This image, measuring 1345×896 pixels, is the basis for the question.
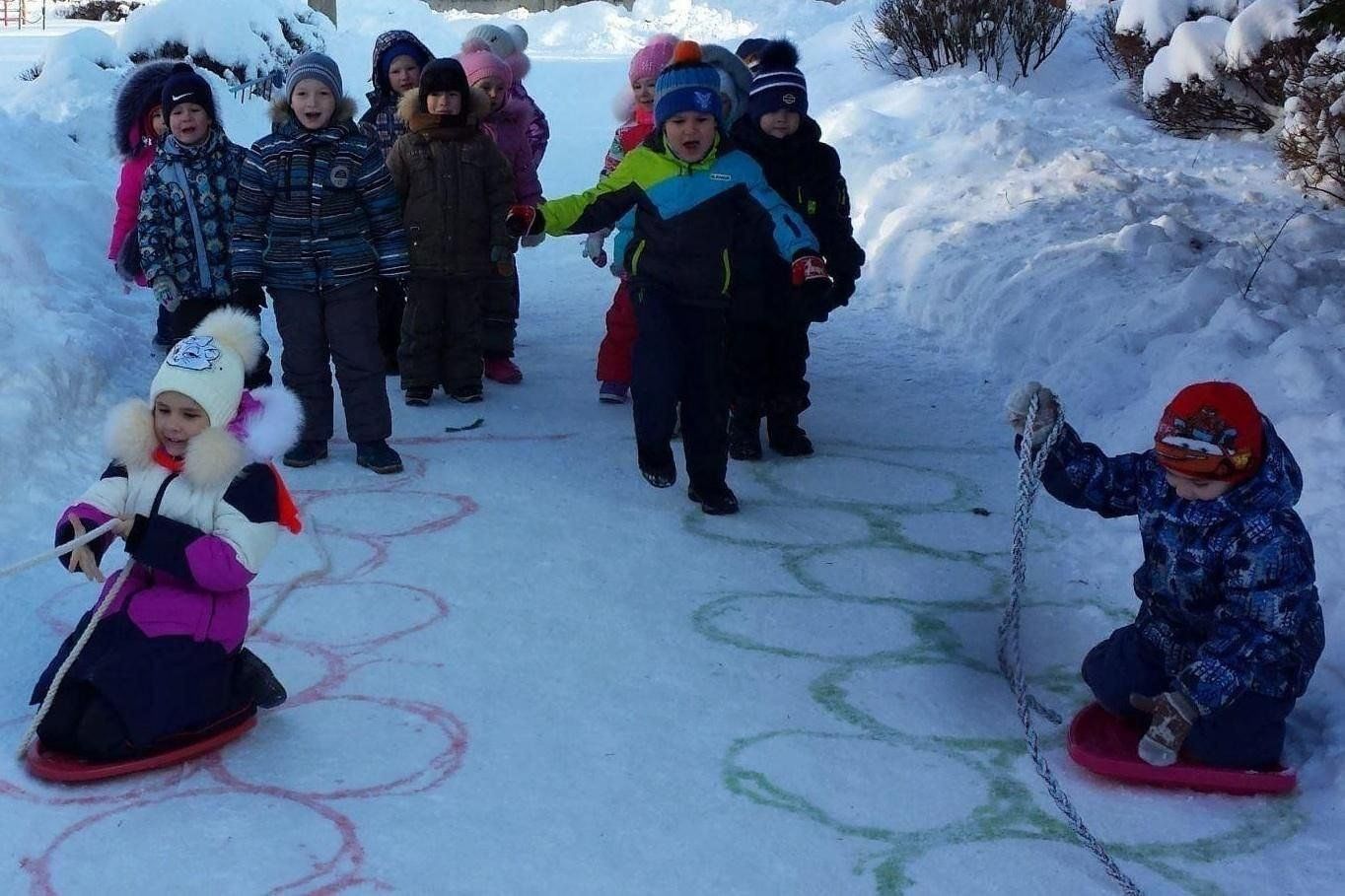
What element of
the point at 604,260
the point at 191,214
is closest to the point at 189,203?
the point at 191,214

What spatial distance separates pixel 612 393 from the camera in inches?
267

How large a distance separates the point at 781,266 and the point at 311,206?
5.63 feet

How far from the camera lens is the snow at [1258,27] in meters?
11.2

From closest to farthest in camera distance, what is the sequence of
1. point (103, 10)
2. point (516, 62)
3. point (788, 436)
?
point (788, 436), point (516, 62), point (103, 10)

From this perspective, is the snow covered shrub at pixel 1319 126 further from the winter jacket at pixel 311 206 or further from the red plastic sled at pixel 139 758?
the red plastic sled at pixel 139 758

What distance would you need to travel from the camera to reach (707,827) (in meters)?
3.25

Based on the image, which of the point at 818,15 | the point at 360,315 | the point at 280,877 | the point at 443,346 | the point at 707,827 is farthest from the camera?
the point at 818,15

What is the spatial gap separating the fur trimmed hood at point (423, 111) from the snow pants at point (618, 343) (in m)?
0.92

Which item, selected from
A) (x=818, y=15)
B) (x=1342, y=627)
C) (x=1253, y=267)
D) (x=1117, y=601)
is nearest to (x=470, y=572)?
(x=1117, y=601)

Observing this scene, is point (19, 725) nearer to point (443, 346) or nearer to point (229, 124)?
point (443, 346)

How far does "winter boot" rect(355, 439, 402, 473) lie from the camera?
5.64 meters

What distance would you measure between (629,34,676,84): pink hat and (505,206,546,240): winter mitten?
6.16 ft

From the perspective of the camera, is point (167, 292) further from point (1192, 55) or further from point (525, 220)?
point (1192, 55)

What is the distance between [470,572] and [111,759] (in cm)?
150
